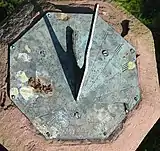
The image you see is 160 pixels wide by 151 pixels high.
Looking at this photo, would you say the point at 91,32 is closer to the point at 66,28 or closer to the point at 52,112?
the point at 66,28

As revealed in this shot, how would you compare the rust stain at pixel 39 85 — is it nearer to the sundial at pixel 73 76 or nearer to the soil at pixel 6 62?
the sundial at pixel 73 76

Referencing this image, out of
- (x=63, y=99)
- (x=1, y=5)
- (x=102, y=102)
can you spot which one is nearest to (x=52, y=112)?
(x=63, y=99)

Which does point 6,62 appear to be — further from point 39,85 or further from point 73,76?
point 73,76

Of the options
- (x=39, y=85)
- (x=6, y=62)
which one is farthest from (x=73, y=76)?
(x=6, y=62)

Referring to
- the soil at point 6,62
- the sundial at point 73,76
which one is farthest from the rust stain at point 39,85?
the soil at point 6,62

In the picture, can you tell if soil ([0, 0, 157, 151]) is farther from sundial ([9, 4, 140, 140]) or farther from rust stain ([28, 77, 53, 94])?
rust stain ([28, 77, 53, 94])

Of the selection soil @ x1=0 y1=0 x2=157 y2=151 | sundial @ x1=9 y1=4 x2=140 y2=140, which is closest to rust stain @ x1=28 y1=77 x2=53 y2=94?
sundial @ x1=9 y1=4 x2=140 y2=140
